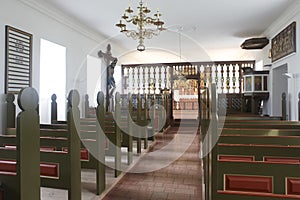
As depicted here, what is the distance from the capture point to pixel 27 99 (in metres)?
1.24

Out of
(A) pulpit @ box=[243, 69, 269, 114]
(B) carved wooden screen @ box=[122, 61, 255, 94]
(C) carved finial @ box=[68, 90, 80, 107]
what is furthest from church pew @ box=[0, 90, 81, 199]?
(B) carved wooden screen @ box=[122, 61, 255, 94]

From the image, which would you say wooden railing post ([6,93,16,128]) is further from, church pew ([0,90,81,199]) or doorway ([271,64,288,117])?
doorway ([271,64,288,117])

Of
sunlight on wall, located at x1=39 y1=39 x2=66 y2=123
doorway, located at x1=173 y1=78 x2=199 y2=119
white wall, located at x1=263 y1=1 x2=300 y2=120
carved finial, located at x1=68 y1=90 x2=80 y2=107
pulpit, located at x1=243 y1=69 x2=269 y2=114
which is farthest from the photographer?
doorway, located at x1=173 y1=78 x2=199 y2=119

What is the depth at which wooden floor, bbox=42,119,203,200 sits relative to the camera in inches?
99.5

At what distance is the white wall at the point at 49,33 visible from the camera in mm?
3778

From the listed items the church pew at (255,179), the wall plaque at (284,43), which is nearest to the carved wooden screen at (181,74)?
the wall plaque at (284,43)

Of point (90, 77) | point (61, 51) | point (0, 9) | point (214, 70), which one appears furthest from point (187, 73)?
point (0, 9)

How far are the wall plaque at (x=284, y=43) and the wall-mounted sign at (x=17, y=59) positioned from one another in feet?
16.3

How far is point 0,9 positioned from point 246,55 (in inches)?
336

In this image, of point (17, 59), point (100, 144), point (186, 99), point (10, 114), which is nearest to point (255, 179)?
point (100, 144)

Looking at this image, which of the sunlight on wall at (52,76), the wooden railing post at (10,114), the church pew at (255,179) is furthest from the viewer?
the sunlight on wall at (52,76)

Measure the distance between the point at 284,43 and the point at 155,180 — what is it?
4.37 meters

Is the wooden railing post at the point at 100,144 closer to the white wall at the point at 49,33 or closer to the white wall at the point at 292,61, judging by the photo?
the white wall at the point at 49,33

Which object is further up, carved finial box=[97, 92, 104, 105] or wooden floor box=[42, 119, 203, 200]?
carved finial box=[97, 92, 104, 105]
